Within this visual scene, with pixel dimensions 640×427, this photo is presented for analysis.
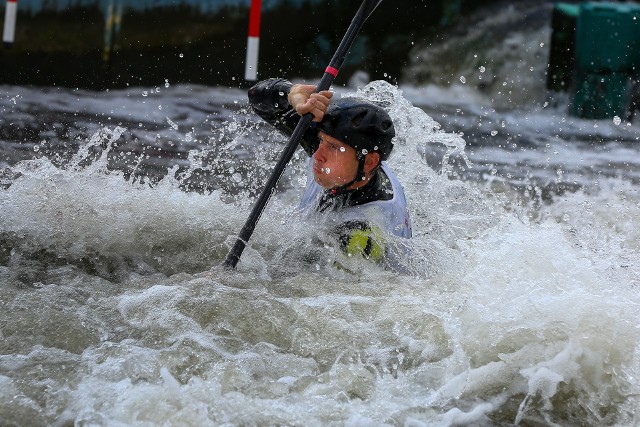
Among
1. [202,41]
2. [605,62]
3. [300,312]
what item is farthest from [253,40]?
[300,312]

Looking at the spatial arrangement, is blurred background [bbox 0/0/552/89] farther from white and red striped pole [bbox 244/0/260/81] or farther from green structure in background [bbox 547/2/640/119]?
white and red striped pole [bbox 244/0/260/81]

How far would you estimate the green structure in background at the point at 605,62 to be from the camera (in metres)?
10.3

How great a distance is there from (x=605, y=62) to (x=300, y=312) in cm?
707

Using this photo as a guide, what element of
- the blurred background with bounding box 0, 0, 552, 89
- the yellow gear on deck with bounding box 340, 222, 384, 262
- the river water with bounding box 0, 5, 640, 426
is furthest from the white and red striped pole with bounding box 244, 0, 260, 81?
the yellow gear on deck with bounding box 340, 222, 384, 262

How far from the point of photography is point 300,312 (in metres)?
4.18

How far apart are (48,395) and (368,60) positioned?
7937 mm

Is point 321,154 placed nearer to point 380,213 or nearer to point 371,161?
point 371,161

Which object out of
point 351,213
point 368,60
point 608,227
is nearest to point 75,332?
point 351,213

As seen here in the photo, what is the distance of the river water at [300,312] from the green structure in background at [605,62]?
164 inches

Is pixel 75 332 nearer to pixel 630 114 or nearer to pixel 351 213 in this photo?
pixel 351 213

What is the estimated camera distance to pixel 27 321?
392 centimetres

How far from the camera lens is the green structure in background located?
10.3 meters

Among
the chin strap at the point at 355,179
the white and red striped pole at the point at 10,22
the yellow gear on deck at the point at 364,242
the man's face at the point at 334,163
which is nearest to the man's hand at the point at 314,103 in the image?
the man's face at the point at 334,163

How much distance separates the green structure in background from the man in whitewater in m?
6.18
